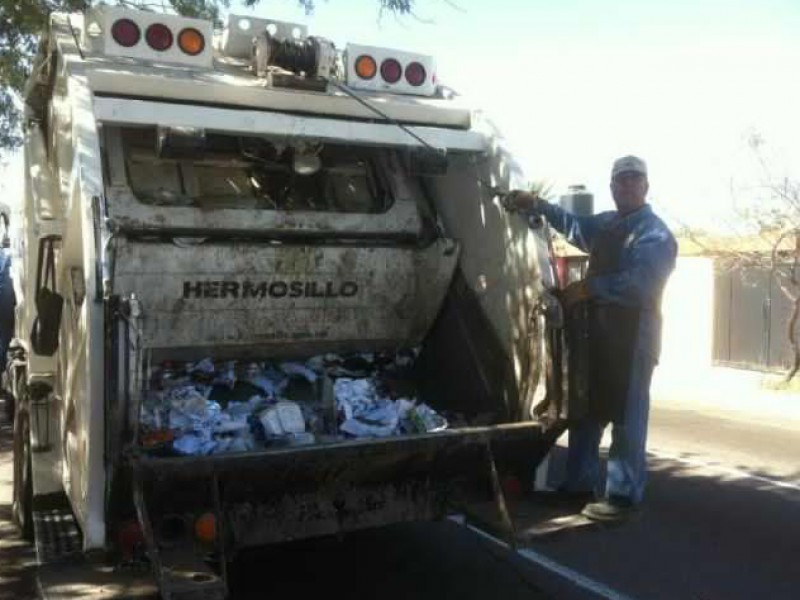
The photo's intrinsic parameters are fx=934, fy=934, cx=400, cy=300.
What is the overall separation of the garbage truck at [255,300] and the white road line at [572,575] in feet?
2.33

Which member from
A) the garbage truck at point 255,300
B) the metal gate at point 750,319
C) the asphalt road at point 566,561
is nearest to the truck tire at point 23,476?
the garbage truck at point 255,300

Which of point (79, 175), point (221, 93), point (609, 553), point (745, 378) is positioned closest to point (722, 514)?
point (609, 553)

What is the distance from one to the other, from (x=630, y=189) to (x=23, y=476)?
324 cm

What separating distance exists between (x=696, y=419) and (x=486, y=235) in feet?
23.7

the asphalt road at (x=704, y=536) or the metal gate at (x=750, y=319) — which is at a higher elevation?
the metal gate at (x=750, y=319)

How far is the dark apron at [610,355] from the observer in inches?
157

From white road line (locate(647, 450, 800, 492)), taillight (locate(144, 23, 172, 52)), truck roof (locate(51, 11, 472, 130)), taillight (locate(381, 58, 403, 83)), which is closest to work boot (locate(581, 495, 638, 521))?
truck roof (locate(51, 11, 472, 130))

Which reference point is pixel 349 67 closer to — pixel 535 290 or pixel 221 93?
pixel 221 93

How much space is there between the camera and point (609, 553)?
5.12 metres

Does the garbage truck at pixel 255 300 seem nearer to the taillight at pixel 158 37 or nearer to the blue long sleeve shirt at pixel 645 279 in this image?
the taillight at pixel 158 37

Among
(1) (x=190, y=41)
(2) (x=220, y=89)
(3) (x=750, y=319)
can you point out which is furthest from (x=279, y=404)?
(3) (x=750, y=319)

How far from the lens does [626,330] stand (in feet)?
13.1

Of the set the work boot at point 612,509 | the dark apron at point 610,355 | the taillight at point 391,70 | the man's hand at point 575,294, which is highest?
the taillight at point 391,70

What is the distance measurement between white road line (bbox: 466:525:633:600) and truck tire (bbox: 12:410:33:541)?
6.90ft
